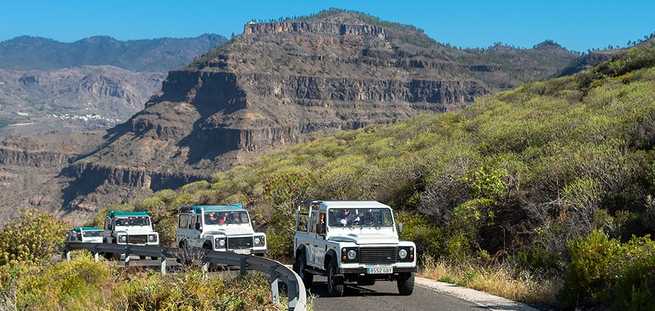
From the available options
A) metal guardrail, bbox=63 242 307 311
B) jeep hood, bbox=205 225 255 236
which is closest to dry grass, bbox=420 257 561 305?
metal guardrail, bbox=63 242 307 311

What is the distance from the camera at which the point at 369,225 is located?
16.2m

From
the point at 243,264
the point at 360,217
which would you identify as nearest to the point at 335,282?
the point at 243,264

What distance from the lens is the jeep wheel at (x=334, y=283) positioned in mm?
14586

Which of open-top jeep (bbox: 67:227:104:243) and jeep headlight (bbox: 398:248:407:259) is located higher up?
jeep headlight (bbox: 398:248:407:259)

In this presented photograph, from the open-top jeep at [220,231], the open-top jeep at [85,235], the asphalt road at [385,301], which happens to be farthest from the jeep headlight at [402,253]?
the open-top jeep at [85,235]

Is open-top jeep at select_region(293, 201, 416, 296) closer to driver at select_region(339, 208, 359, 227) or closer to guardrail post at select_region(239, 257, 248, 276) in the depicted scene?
driver at select_region(339, 208, 359, 227)

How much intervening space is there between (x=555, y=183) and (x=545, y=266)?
15.3ft

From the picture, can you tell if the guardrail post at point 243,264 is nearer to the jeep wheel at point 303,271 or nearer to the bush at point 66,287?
the jeep wheel at point 303,271

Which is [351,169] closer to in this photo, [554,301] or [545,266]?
[545,266]

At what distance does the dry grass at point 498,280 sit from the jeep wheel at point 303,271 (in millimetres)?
3122

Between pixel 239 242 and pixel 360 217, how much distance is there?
7.24 meters

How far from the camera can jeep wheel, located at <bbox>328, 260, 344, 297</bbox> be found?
14586 mm

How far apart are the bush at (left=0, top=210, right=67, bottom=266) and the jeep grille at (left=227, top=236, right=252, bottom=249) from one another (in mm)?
5563

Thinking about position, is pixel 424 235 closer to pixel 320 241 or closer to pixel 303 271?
pixel 303 271
